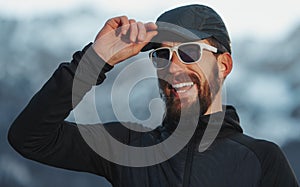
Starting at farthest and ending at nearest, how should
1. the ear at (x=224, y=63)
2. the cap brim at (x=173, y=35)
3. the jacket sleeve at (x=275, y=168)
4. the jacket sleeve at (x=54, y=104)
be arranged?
the ear at (x=224, y=63)
the cap brim at (x=173, y=35)
the jacket sleeve at (x=275, y=168)
the jacket sleeve at (x=54, y=104)

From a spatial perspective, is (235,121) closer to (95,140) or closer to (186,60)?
(186,60)

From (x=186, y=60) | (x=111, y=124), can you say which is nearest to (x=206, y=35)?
(x=186, y=60)

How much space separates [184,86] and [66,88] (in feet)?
2.71

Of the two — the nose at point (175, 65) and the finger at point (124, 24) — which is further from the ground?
the finger at point (124, 24)

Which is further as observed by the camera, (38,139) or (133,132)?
(133,132)

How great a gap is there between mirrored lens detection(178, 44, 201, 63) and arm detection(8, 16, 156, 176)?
48 cm

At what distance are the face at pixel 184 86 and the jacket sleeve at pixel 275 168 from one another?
47 cm

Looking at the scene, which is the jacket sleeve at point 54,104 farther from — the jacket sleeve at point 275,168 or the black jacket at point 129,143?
the jacket sleeve at point 275,168

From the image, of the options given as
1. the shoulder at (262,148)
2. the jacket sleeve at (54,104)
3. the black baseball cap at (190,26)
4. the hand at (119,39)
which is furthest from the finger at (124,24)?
→ the shoulder at (262,148)

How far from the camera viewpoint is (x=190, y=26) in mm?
3762

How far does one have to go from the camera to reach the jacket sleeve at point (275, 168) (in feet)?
11.0

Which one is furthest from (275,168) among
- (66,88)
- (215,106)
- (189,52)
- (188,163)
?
(66,88)

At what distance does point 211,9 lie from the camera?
3951 millimetres

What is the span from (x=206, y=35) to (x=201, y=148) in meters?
0.65
